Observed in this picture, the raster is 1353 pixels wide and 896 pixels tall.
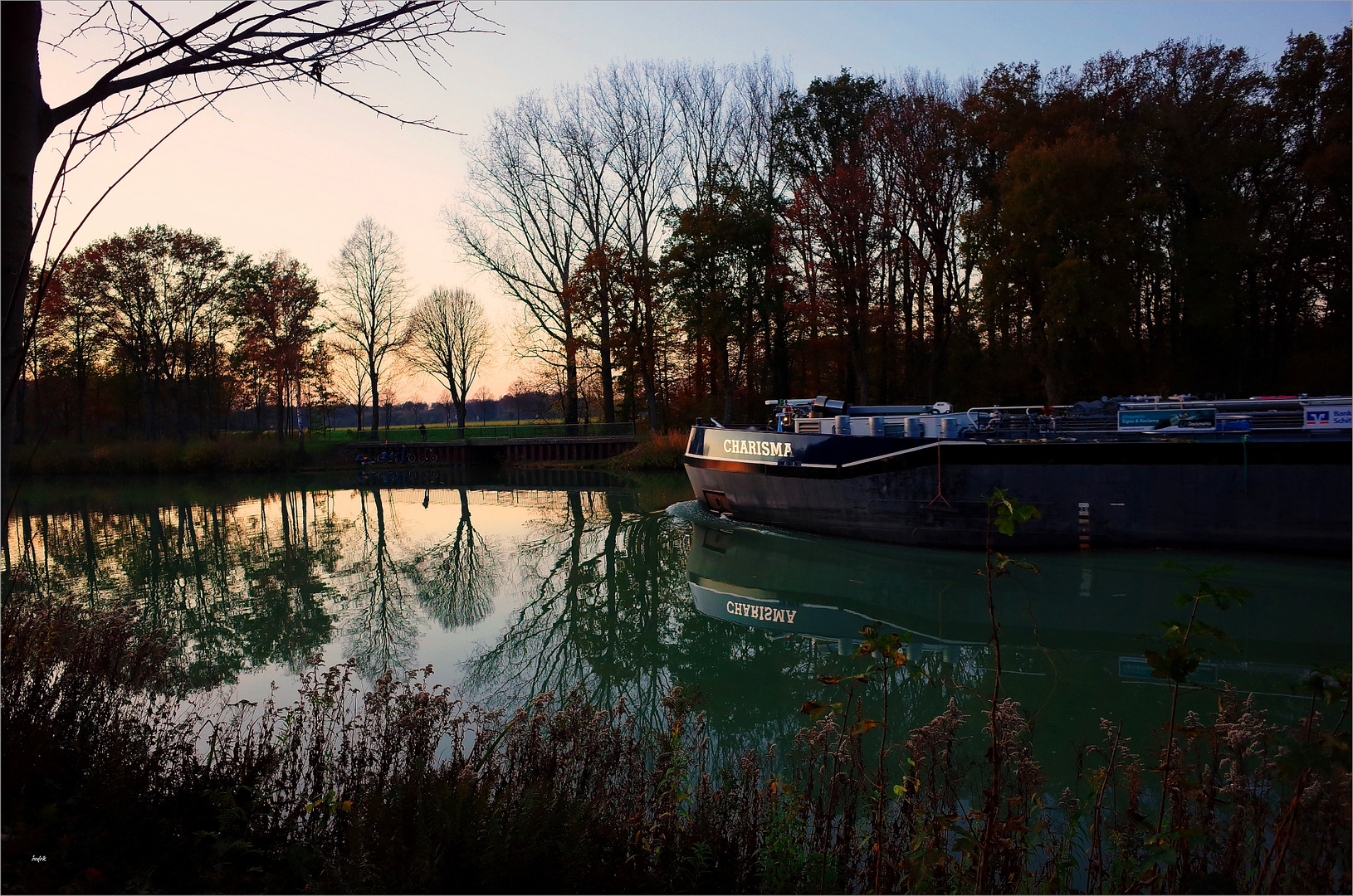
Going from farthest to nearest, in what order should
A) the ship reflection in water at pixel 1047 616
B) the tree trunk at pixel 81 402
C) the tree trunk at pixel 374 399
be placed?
the tree trunk at pixel 374 399 < the tree trunk at pixel 81 402 < the ship reflection in water at pixel 1047 616

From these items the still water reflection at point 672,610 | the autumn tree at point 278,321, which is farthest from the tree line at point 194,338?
the still water reflection at point 672,610

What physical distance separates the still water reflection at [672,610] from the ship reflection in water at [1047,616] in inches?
1.6

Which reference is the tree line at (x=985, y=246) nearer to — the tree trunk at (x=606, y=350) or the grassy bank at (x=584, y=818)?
the tree trunk at (x=606, y=350)

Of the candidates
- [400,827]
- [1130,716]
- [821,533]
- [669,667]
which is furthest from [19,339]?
[821,533]

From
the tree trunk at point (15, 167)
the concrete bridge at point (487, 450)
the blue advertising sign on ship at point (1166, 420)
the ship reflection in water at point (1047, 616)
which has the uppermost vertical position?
the tree trunk at point (15, 167)

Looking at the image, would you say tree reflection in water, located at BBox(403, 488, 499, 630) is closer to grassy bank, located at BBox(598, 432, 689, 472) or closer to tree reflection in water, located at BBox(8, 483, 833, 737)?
tree reflection in water, located at BBox(8, 483, 833, 737)

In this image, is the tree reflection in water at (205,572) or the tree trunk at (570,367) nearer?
the tree reflection in water at (205,572)

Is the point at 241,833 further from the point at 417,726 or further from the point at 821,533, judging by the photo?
the point at 821,533

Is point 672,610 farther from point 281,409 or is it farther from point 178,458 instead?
point 281,409

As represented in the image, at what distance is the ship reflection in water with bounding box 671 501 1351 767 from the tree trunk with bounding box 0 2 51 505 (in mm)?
4325

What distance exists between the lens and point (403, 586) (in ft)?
39.9

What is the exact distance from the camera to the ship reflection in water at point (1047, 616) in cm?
670

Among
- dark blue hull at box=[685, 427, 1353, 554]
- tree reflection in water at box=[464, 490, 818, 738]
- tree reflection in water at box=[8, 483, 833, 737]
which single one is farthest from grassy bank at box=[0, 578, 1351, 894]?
dark blue hull at box=[685, 427, 1353, 554]

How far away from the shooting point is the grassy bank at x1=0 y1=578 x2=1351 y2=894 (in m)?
2.86
